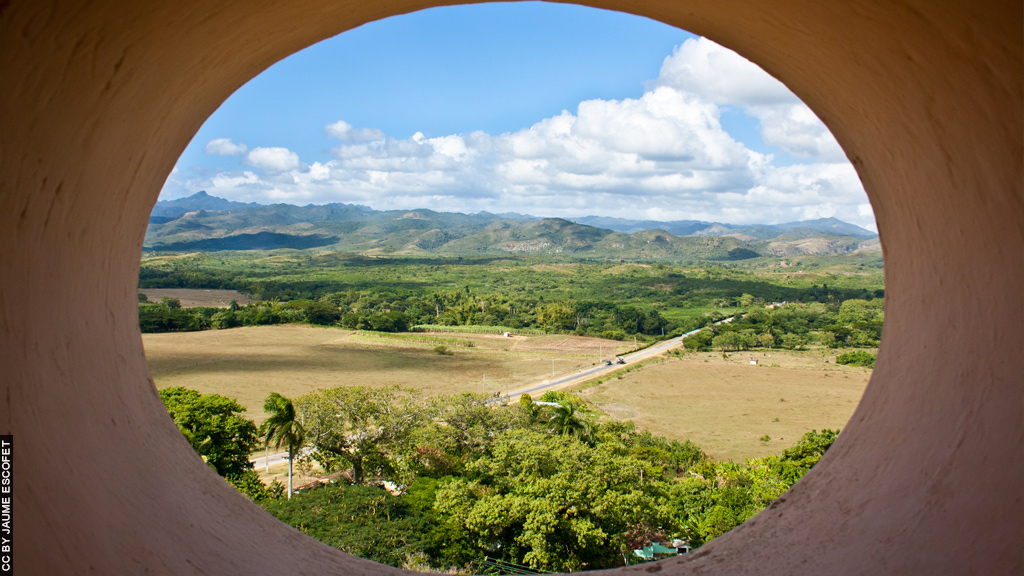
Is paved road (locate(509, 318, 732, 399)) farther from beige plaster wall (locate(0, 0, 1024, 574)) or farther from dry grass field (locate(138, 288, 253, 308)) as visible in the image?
dry grass field (locate(138, 288, 253, 308))

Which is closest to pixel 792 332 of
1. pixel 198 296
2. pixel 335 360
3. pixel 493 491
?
pixel 335 360

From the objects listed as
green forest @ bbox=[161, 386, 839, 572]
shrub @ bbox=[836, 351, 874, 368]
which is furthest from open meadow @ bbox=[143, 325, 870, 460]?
green forest @ bbox=[161, 386, 839, 572]

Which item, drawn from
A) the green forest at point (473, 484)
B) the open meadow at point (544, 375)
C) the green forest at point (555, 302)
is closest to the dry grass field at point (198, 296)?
the green forest at point (555, 302)

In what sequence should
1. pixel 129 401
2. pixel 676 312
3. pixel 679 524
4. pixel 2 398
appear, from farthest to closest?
pixel 676 312 < pixel 679 524 < pixel 129 401 < pixel 2 398

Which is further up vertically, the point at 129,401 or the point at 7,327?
the point at 7,327

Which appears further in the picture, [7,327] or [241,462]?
[241,462]

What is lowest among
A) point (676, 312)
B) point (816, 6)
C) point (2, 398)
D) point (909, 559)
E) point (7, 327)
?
point (676, 312)

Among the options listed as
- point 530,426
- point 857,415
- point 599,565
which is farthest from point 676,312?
point 857,415

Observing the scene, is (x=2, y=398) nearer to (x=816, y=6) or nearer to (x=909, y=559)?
(x=816, y=6)
